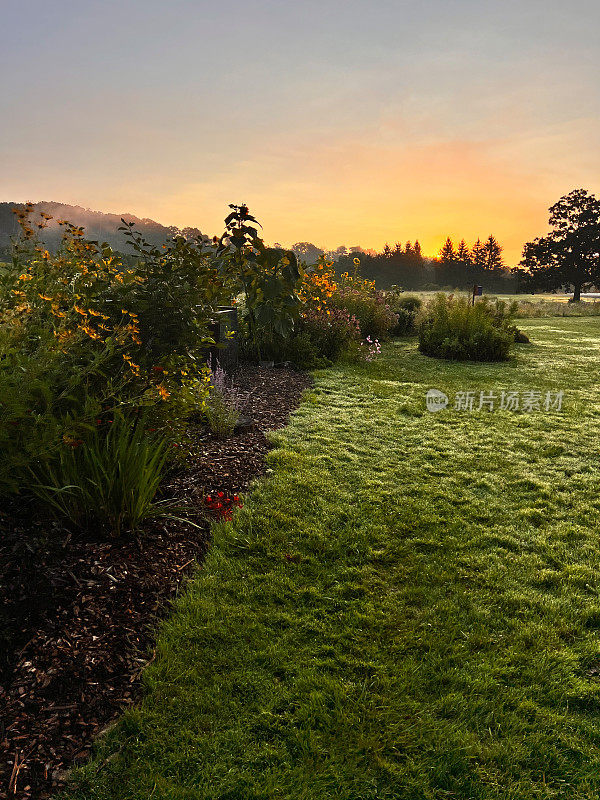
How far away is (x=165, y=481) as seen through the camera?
3615mm

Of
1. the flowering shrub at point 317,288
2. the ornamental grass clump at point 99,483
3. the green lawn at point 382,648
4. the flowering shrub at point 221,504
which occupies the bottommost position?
the green lawn at point 382,648

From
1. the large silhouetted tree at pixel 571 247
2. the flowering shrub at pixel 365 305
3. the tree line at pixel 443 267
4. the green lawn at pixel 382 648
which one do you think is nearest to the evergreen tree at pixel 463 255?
the tree line at pixel 443 267

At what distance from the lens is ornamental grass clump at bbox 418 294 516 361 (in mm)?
10203

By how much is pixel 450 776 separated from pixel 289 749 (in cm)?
57

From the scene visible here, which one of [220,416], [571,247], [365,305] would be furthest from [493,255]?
[220,416]

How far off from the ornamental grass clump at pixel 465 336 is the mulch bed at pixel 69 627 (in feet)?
26.9

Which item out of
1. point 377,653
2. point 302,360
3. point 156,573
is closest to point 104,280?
point 156,573

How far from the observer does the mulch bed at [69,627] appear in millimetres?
1765

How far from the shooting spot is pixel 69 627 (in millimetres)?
2205

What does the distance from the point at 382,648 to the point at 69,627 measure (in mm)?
1417

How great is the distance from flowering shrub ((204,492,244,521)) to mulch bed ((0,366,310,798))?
83 mm

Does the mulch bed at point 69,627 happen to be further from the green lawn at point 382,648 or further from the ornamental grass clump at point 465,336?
the ornamental grass clump at point 465,336

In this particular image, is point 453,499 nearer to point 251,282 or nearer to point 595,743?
point 595,743

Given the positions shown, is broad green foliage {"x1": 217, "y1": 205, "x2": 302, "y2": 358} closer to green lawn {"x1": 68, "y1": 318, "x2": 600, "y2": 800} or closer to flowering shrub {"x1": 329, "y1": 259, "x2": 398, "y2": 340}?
green lawn {"x1": 68, "y1": 318, "x2": 600, "y2": 800}
